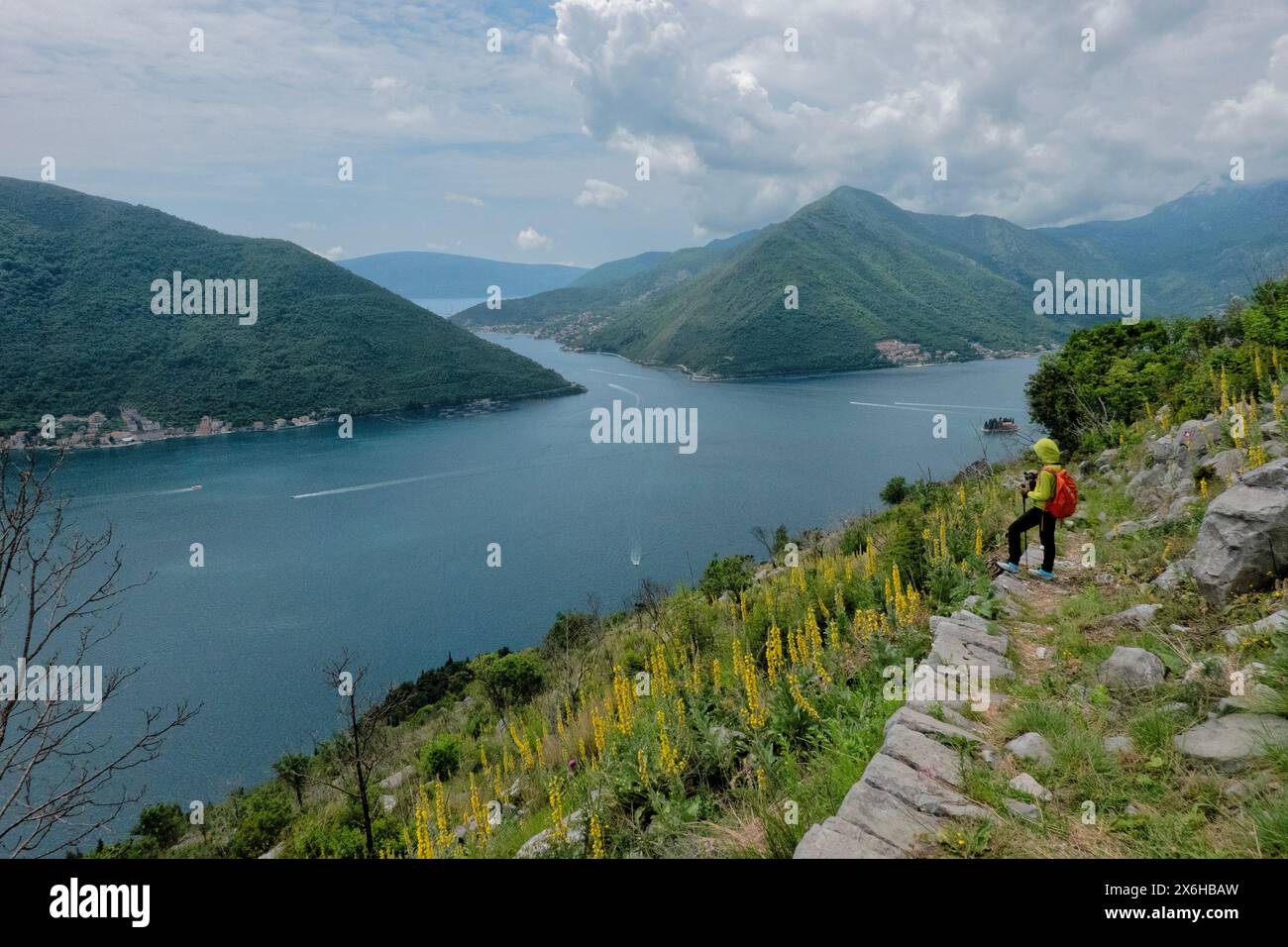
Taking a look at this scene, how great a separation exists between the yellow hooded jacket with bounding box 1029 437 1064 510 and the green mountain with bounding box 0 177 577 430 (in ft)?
279

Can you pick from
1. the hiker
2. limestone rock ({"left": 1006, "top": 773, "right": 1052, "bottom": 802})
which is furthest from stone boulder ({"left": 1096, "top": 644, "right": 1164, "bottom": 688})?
the hiker

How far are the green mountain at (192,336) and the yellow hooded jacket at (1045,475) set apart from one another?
85.1 meters

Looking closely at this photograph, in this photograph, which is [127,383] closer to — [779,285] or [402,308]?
[402,308]

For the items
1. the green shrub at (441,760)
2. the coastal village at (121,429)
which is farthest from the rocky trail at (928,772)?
the coastal village at (121,429)

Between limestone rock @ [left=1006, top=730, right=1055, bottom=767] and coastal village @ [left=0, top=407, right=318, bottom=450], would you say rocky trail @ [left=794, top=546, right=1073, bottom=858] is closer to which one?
limestone rock @ [left=1006, top=730, right=1055, bottom=767]

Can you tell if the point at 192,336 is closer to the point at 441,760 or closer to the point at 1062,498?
the point at 441,760

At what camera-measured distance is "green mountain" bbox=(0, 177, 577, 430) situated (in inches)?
2990

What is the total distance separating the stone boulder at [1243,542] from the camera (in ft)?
14.0

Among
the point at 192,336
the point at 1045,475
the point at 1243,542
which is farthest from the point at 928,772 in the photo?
the point at 192,336

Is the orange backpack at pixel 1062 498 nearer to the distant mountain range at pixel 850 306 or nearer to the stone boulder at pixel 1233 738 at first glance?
the stone boulder at pixel 1233 738

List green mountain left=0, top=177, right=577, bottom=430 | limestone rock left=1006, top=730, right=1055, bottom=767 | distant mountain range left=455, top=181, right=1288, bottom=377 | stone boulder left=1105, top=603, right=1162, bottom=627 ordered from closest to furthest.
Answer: limestone rock left=1006, top=730, right=1055, bottom=767 → stone boulder left=1105, top=603, right=1162, bottom=627 → green mountain left=0, top=177, right=577, bottom=430 → distant mountain range left=455, top=181, right=1288, bottom=377

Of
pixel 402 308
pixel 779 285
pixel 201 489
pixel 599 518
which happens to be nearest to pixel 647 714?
pixel 599 518

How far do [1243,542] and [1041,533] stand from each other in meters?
1.81
